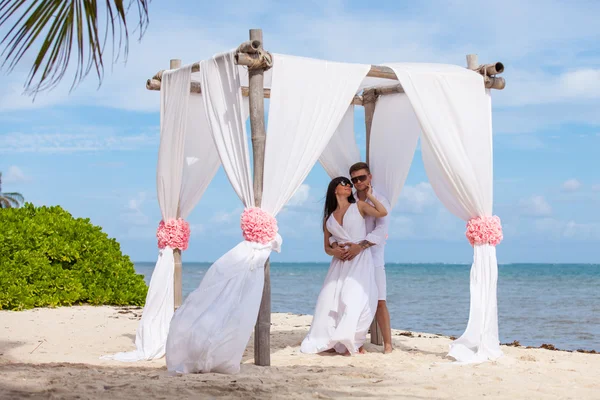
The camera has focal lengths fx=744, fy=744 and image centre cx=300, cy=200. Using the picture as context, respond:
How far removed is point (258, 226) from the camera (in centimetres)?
570

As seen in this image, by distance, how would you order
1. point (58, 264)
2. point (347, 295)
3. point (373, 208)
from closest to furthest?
point (347, 295) < point (373, 208) < point (58, 264)

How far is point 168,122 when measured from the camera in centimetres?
677

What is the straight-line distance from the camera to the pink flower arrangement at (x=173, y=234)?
678 cm

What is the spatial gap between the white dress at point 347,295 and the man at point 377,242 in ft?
0.23

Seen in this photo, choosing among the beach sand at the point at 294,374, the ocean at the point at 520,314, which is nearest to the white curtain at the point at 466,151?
the beach sand at the point at 294,374

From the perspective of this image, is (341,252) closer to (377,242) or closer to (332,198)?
(377,242)

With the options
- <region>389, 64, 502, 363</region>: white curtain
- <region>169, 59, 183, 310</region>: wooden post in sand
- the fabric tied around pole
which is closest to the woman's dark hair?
<region>389, 64, 502, 363</region>: white curtain

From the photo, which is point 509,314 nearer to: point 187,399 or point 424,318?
point 424,318

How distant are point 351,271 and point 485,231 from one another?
1240 mm

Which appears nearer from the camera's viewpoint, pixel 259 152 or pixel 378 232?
pixel 259 152

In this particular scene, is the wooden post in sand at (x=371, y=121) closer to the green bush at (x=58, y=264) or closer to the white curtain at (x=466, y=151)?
the white curtain at (x=466, y=151)

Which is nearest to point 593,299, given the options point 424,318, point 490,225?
point 424,318

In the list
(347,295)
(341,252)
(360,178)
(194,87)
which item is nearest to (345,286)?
(347,295)

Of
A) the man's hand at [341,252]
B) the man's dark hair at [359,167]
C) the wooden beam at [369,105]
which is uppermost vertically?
the wooden beam at [369,105]
